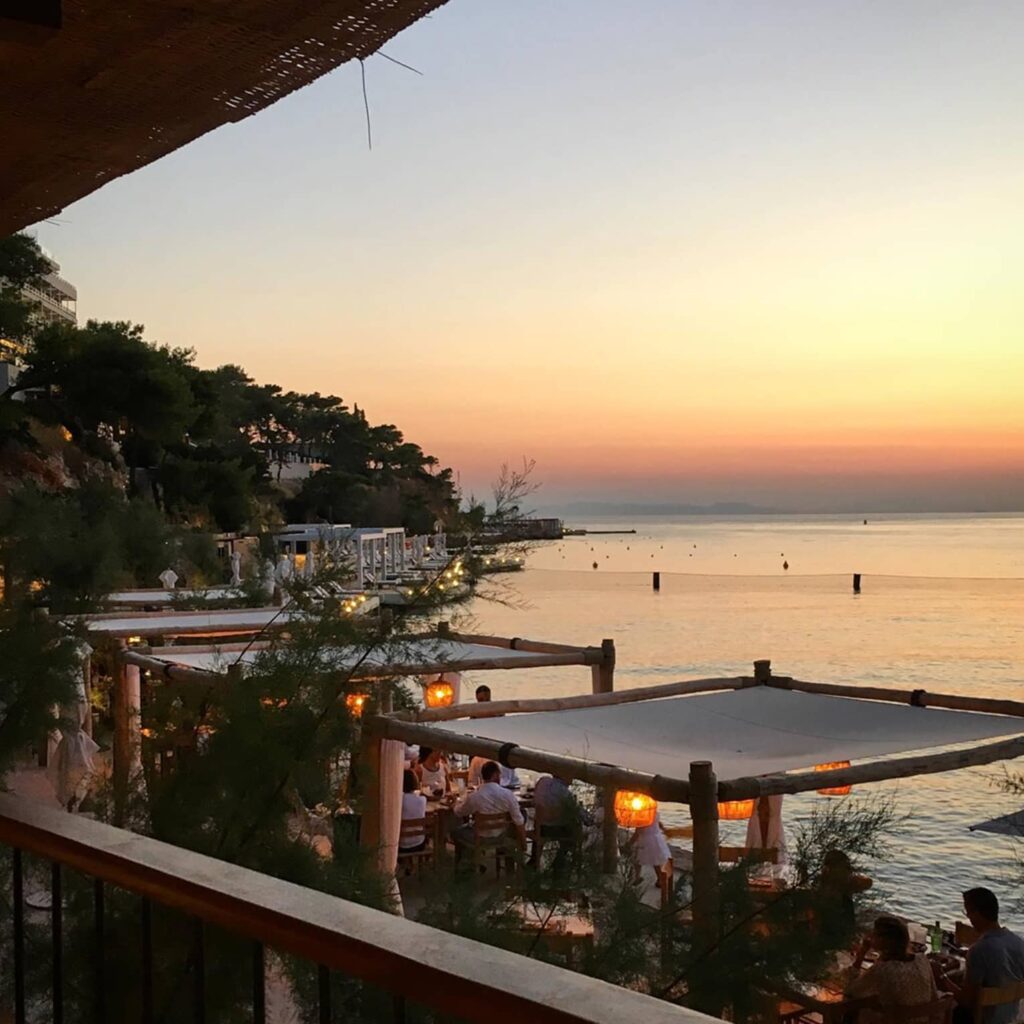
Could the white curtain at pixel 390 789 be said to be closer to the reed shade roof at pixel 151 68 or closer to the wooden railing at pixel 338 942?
the reed shade roof at pixel 151 68

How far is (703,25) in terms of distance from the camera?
10008 millimetres

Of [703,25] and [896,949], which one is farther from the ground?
[703,25]

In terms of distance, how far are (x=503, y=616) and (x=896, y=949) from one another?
1678 inches

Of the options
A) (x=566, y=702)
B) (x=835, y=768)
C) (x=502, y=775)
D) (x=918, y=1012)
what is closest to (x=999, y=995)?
(x=918, y=1012)

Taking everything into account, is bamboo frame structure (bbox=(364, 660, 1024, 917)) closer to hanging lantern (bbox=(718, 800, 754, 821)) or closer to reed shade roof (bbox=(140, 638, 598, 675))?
reed shade roof (bbox=(140, 638, 598, 675))

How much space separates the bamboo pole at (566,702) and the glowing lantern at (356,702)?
1480 millimetres

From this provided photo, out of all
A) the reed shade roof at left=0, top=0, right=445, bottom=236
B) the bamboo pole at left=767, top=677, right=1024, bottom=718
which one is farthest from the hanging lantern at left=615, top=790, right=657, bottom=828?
the reed shade roof at left=0, top=0, right=445, bottom=236

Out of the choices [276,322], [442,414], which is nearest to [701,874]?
[276,322]

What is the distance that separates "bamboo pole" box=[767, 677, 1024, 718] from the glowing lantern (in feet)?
9.85

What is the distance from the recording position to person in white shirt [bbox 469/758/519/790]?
867cm

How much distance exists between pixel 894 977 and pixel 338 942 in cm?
395

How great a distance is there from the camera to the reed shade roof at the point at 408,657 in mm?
3996

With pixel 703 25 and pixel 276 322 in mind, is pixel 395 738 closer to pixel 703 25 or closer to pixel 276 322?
pixel 703 25

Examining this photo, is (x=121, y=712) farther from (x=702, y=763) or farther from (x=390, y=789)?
(x=702, y=763)
